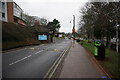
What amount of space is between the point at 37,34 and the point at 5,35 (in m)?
16.0

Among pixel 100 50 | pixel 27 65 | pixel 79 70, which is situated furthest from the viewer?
pixel 100 50

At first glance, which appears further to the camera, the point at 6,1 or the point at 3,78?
the point at 6,1

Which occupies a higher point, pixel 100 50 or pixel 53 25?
pixel 53 25

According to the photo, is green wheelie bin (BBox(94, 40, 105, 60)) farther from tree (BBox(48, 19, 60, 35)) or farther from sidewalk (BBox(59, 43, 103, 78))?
tree (BBox(48, 19, 60, 35))

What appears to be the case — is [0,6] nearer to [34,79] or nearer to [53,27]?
[34,79]

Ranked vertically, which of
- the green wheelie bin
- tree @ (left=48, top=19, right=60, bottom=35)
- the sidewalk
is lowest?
the sidewalk

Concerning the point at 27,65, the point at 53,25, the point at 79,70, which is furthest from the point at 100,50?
the point at 53,25

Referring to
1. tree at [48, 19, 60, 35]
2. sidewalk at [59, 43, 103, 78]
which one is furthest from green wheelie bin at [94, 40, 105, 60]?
tree at [48, 19, 60, 35]

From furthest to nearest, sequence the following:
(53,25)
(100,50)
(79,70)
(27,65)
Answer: (53,25)
(100,50)
(27,65)
(79,70)

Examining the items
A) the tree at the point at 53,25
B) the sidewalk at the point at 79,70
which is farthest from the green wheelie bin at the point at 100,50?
the tree at the point at 53,25

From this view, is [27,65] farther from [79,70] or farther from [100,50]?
[100,50]

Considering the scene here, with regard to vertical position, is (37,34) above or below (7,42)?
above

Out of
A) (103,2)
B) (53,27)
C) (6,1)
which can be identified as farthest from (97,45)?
(53,27)

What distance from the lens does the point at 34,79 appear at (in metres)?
4.82
